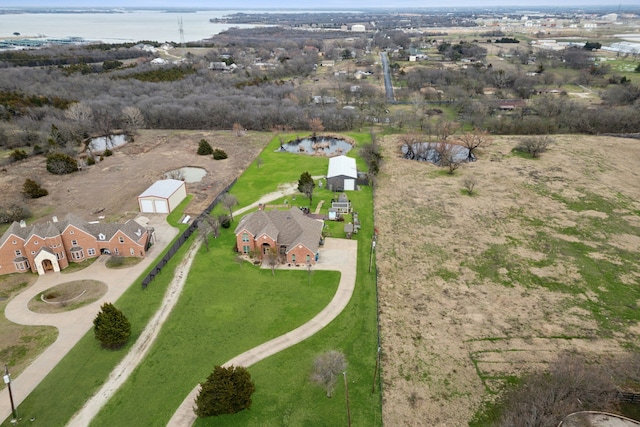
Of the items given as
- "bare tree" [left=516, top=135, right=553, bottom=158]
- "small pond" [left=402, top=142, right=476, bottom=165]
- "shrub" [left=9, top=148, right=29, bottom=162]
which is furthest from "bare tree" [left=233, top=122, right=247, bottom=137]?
"bare tree" [left=516, top=135, right=553, bottom=158]

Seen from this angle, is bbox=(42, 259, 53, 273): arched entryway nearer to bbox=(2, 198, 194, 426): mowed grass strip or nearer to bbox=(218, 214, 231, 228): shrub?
bbox=(2, 198, 194, 426): mowed grass strip

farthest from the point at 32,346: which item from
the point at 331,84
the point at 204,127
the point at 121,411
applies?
the point at 331,84

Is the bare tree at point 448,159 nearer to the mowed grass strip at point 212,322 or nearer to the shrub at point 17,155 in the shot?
the mowed grass strip at point 212,322

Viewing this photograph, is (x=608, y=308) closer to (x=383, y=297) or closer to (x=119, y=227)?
(x=383, y=297)

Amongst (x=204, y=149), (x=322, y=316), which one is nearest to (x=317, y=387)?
(x=322, y=316)

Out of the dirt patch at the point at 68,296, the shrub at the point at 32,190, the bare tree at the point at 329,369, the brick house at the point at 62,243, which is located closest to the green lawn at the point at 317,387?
the bare tree at the point at 329,369

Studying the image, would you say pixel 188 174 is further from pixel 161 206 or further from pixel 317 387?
pixel 317 387

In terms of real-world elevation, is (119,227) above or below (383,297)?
above
